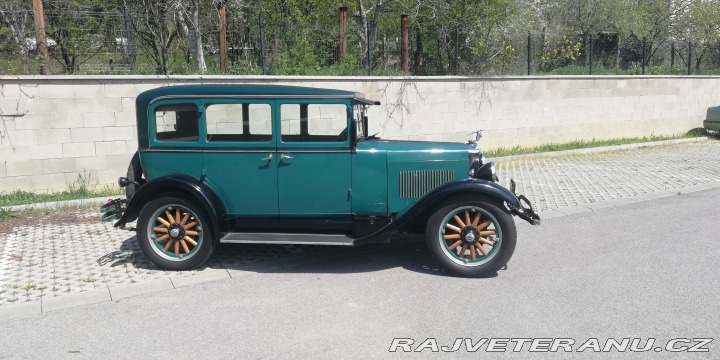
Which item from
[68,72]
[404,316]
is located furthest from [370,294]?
[68,72]

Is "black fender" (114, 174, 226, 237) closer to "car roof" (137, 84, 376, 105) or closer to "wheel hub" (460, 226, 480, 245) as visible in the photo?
"car roof" (137, 84, 376, 105)

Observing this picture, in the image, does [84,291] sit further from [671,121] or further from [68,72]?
[671,121]

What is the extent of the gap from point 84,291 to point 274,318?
1900 millimetres

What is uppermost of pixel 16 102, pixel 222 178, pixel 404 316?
pixel 16 102

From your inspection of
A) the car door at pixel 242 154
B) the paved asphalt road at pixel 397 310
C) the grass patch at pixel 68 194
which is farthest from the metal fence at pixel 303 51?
the paved asphalt road at pixel 397 310

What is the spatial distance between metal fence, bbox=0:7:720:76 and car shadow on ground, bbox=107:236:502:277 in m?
4.47

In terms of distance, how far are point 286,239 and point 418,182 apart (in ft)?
4.62

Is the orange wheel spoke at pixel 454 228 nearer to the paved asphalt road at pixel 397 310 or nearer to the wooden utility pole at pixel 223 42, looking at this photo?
the paved asphalt road at pixel 397 310

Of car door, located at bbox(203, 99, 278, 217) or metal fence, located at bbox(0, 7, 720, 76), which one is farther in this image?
metal fence, located at bbox(0, 7, 720, 76)

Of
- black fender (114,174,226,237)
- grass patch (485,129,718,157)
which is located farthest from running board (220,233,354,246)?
grass patch (485,129,718,157)

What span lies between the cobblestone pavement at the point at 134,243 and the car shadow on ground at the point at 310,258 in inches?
0.4

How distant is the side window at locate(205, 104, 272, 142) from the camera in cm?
571

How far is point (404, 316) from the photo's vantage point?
4637 mm

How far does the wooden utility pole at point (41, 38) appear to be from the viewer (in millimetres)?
9203
